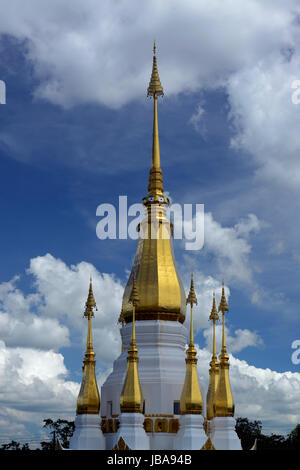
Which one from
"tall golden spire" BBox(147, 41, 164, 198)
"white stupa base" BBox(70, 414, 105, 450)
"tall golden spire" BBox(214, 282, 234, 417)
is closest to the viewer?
"white stupa base" BBox(70, 414, 105, 450)

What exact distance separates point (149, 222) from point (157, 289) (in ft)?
16.2

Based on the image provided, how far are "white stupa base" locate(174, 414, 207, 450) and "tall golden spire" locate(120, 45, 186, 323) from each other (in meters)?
7.47

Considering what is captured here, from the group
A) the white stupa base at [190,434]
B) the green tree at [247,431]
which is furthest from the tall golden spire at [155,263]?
the green tree at [247,431]

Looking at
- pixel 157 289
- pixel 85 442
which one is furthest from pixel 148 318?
pixel 85 442

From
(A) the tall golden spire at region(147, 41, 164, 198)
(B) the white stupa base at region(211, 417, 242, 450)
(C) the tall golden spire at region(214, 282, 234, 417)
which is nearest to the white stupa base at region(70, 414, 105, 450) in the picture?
(B) the white stupa base at region(211, 417, 242, 450)

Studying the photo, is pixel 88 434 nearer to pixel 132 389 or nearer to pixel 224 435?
pixel 132 389

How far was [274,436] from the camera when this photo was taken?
74.6 meters

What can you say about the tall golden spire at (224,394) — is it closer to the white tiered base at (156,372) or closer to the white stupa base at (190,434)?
the white tiered base at (156,372)

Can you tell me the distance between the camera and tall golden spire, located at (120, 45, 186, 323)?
42.2 meters

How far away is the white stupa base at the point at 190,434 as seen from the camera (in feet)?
119

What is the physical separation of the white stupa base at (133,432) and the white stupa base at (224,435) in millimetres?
4997

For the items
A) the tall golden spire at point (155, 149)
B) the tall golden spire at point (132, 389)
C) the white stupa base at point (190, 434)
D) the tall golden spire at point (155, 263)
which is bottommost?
the white stupa base at point (190, 434)

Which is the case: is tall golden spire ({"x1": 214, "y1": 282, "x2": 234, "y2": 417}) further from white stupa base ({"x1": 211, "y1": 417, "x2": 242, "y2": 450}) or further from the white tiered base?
the white tiered base
